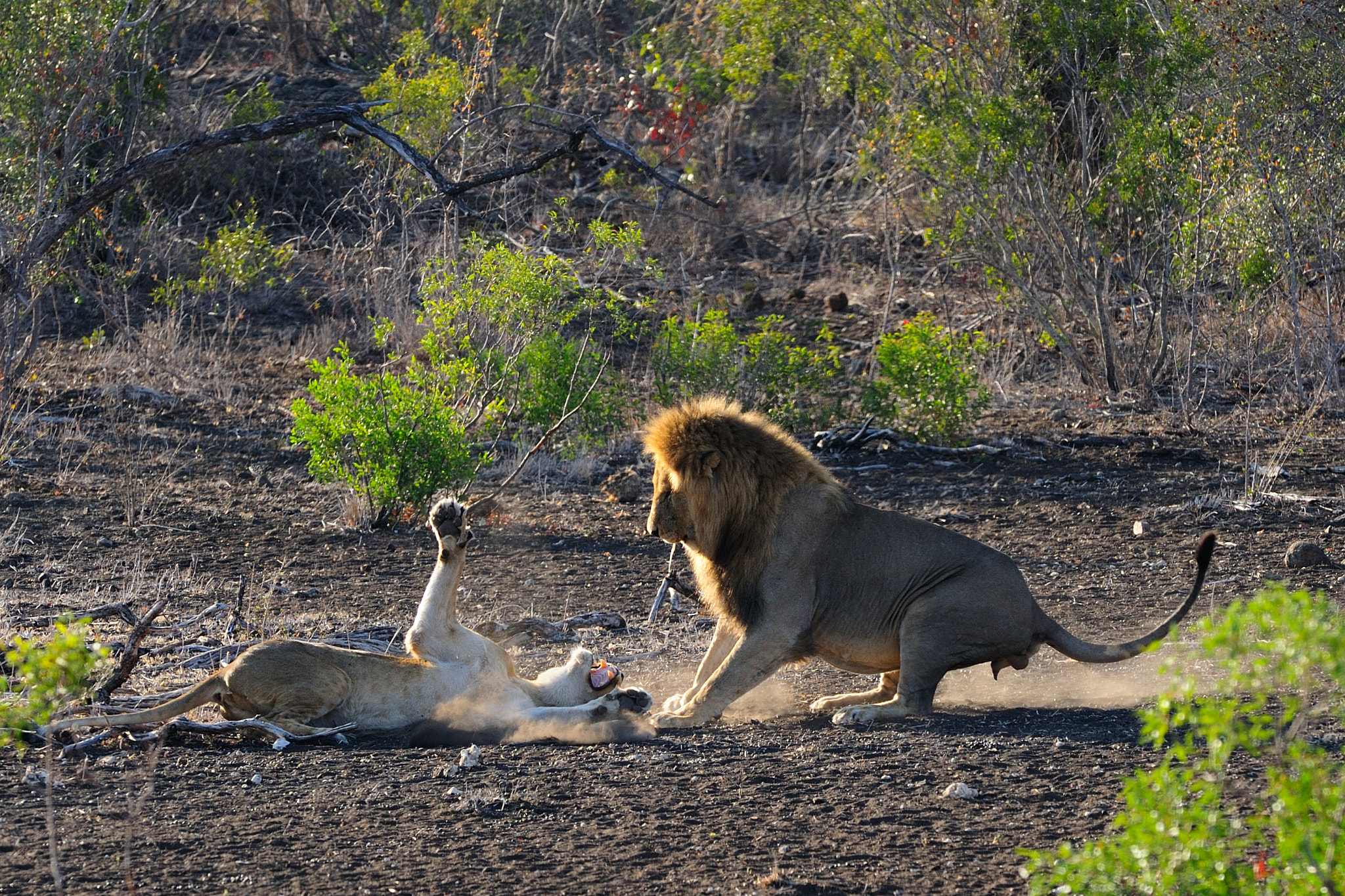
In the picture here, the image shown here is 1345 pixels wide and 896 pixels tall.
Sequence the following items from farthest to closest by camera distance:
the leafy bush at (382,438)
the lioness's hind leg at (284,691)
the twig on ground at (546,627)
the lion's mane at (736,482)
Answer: the leafy bush at (382,438) < the twig on ground at (546,627) < the lion's mane at (736,482) < the lioness's hind leg at (284,691)

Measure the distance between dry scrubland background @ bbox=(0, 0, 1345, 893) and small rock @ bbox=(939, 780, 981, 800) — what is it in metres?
0.05

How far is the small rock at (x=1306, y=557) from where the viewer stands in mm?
8508

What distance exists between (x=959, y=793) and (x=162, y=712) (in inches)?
118

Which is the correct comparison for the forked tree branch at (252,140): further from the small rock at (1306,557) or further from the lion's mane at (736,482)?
the small rock at (1306,557)

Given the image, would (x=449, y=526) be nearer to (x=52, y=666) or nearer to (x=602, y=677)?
(x=602, y=677)

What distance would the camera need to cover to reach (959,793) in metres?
4.83

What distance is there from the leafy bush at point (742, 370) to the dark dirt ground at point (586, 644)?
75 centimetres

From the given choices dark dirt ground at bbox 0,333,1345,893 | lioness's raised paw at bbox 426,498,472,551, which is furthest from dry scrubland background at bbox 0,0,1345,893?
lioness's raised paw at bbox 426,498,472,551

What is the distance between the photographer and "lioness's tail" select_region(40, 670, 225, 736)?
5.27 meters

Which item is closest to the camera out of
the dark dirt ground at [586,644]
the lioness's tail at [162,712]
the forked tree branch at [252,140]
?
the dark dirt ground at [586,644]

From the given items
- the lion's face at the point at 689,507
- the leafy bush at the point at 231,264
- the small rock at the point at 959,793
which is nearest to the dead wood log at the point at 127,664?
the lion's face at the point at 689,507

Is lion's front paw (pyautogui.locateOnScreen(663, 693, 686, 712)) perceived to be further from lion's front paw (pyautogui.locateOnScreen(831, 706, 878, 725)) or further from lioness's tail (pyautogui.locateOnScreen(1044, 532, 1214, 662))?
lioness's tail (pyautogui.locateOnScreen(1044, 532, 1214, 662))

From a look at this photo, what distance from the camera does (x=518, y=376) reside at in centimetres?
1059

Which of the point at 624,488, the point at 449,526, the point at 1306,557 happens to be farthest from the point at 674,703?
the point at 624,488
